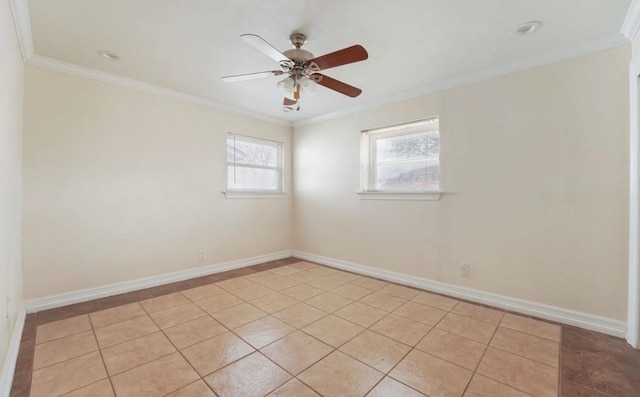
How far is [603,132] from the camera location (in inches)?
93.0

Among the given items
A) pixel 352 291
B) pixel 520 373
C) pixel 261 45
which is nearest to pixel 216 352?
pixel 352 291

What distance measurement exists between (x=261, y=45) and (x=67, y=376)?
2.49 m

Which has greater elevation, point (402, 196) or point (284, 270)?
point (402, 196)

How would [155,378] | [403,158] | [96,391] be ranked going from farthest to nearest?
[403,158] < [155,378] < [96,391]

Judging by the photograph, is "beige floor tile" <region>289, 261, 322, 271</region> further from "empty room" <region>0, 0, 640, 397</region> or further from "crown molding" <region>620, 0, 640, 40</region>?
"crown molding" <region>620, 0, 640, 40</region>

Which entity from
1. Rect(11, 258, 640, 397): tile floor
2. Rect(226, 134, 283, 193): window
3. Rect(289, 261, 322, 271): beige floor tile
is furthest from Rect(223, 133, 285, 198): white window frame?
Rect(11, 258, 640, 397): tile floor

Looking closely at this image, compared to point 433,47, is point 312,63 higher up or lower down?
lower down

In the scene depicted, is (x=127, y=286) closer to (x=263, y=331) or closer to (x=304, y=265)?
(x=263, y=331)

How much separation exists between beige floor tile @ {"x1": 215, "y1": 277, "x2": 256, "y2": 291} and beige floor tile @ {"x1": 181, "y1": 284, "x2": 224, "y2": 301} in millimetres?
88

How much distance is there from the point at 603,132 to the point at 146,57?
13.9 feet

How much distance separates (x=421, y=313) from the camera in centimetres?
272

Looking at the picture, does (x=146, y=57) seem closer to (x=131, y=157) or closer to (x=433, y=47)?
(x=131, y=157)

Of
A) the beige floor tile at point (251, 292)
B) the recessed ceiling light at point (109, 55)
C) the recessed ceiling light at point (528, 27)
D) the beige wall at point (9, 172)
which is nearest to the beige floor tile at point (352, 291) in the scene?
the beige floor tile at point (251, 292)

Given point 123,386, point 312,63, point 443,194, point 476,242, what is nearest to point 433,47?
point 312,63
